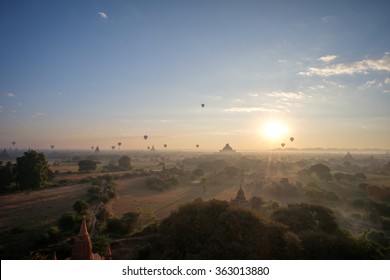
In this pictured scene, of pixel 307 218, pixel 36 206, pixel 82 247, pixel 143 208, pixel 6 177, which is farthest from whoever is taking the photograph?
pixel 6 177

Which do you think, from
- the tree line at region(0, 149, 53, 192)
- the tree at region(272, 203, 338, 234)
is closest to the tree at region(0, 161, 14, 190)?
the tree line at region(0, 149, 53, 192)

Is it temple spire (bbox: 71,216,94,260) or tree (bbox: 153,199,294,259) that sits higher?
temple spire (bbox: 71,216,94,260)

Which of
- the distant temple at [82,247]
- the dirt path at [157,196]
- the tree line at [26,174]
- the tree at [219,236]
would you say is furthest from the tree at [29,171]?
the distant temple at [82,247]

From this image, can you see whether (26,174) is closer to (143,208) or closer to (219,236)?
(143,208)

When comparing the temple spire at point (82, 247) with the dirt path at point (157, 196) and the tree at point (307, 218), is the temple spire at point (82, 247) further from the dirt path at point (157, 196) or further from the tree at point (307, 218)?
the dirt path at point (157, 196)

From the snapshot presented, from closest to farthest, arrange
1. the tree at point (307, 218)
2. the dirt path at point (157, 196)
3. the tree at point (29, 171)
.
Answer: the tree at point (307, 218) → the dirt path at point (157, 196) → the tree at point (29, 171)

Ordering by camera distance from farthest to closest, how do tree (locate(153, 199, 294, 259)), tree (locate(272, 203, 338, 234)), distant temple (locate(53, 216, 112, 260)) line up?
1. tree (locate(272, 203, 338, 234))
2. tree (locate(153, 199, 294, 259))
3. distant temple (locate(53, 216, 112, 260))

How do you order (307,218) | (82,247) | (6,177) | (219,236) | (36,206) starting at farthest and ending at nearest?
(6,177)
(36,206)
(307,218)
(219,236)
(82,247)

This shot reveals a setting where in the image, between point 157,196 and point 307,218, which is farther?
point 157,196

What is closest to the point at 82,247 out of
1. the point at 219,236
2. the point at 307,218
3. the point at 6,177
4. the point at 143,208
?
the point at 219,236

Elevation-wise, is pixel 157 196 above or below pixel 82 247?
below

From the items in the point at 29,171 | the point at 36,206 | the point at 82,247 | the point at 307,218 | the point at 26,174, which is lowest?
the point at 36,206

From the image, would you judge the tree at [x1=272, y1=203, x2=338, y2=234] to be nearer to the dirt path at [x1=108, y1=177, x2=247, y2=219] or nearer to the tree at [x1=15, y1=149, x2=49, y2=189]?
the dirt path at [x1=108, y1=177, x2=247, y2=219]
